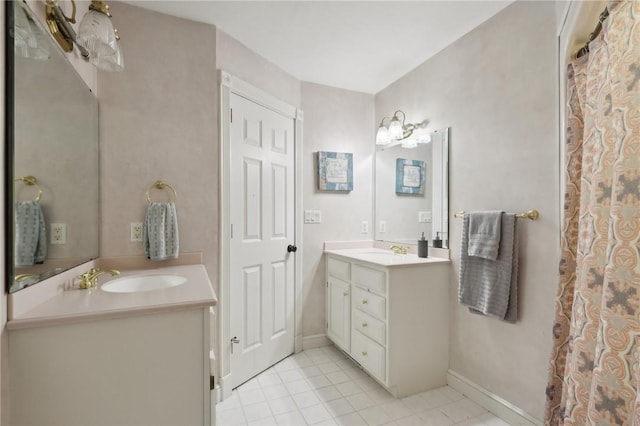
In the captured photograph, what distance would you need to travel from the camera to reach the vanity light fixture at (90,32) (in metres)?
1.23

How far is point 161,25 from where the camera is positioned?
192 centimetres

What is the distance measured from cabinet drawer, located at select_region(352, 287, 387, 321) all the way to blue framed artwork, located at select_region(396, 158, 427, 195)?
917 mm

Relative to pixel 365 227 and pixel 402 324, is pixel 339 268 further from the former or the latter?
pixel 402 324

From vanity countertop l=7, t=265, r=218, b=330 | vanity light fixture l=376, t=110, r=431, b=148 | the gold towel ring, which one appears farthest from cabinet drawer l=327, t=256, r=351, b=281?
the gold towel ring

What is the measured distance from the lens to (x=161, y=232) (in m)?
1.81

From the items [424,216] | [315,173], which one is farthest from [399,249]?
[315,173]

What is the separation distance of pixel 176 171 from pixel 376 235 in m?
1.87

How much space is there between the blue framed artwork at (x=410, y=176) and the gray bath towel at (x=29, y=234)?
2.28 m

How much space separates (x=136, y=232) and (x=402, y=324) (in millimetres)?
1742

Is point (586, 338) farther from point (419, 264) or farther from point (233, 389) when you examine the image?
point (233, 389)

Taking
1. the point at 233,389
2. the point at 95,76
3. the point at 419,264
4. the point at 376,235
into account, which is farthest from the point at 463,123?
the point at 233,389

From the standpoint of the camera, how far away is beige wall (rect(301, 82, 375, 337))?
2.82m

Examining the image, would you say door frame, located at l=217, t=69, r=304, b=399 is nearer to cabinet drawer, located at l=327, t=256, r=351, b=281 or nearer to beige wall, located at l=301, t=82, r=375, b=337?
beige wall, located at l=301, t=82, r=375, b=337

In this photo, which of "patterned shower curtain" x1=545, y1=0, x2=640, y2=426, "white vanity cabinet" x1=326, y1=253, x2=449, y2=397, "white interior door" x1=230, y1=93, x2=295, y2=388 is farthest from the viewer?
"white interior door" x1=230, y1=93, x2=295, y2=388
